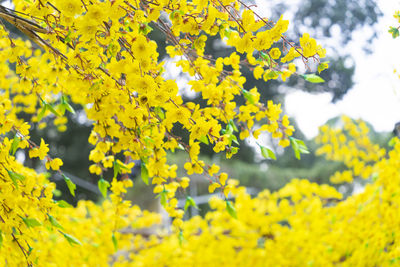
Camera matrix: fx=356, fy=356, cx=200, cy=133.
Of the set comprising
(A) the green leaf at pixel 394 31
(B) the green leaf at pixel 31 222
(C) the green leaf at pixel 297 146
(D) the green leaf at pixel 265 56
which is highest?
(A) the green leaf at pixel 394 31

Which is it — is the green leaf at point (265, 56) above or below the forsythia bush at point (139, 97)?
above

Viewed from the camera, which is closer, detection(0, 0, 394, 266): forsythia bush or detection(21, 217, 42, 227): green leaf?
detection(0, 0, 394, 266): forsythia bush

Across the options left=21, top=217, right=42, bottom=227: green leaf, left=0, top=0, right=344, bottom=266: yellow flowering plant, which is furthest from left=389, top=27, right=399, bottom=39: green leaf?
left=21, top=217, right=42, bottom=227: green leaf

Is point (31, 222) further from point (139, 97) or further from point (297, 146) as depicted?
point (297, 146)

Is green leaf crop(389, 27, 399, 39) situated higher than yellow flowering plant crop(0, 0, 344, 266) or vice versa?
green leaf crop(389, 27, 399, 39)

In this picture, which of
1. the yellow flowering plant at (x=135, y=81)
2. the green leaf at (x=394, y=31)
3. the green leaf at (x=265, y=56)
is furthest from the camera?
the green leaf at (x=394, y=31)

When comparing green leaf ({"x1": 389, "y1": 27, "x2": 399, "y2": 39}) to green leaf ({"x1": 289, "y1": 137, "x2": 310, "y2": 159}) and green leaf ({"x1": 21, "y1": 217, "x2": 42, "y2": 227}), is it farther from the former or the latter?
green leaf ({"x1": 21, "y1": 217, "x2": 42, "y2": 227})

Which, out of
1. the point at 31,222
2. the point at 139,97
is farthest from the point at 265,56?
the point at 31,222

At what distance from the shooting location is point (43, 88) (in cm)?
119

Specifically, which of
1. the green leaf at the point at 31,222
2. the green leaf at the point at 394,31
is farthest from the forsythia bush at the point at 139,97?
the green leaf at the point at 394,31

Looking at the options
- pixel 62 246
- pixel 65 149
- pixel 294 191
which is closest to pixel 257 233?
pixel 294 191

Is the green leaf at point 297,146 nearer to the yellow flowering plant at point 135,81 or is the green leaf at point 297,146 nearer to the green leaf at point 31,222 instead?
the yellow flowering plant at point 135,81

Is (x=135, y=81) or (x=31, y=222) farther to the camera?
(x=31, y=222)

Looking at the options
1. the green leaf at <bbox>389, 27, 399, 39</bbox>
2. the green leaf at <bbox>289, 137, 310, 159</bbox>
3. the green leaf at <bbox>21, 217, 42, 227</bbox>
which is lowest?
the green leaf at <bbox>21, 217, 42, 227</bbox>
